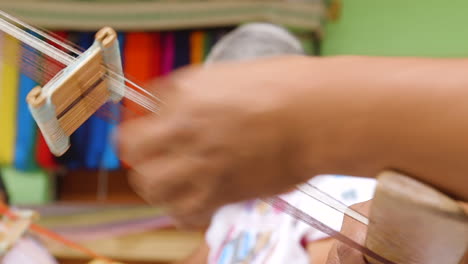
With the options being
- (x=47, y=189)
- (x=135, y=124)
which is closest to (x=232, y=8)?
(x=47, y=189)

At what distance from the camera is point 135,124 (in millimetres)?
302

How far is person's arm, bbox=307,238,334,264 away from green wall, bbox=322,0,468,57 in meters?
0.60

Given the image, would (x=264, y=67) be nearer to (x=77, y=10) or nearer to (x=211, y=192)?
(x=211, y=192)

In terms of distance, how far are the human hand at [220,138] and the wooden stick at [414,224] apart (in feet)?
0.19

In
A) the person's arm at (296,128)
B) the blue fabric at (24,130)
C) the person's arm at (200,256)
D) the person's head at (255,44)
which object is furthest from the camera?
the blue fabric at (24,130)

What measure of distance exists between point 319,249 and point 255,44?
2.23 ft

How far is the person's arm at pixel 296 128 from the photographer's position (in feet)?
0.84

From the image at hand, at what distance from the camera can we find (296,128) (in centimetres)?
27

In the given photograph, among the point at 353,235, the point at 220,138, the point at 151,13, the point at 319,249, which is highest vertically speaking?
the point at 151,13

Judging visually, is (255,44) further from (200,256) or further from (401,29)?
(200,256)

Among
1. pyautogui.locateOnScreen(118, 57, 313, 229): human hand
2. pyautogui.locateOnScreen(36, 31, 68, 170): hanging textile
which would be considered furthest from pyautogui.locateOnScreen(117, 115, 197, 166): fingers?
pyautogui.locateOnScreen(36, 31, 68, 170): hanging textile

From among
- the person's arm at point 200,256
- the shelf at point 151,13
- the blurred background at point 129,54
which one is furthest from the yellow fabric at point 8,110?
the person's arm at point 200,256

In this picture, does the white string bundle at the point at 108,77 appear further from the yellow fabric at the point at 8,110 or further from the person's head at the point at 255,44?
the yellow fabric at the point at 8,110

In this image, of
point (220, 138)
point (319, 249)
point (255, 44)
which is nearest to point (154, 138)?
point (220, 138)
